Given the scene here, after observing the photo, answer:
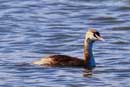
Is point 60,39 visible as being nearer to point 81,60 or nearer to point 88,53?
point 88,53

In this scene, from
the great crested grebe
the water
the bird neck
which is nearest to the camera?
the water

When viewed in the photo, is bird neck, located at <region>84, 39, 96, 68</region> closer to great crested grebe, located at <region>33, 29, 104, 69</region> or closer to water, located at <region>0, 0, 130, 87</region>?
great crested grebe, located at <region>33, 29, 104, 69</region>

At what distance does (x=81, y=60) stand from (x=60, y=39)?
109 inches

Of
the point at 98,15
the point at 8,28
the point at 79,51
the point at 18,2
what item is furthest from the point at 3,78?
the point at 18,2

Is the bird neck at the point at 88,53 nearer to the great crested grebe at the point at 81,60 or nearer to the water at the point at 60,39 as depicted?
the great crested grebe at the point at 81,60

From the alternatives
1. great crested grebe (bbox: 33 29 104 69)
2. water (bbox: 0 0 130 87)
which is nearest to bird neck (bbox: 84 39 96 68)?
great crested grebe (bbox: 33 29 104 69)

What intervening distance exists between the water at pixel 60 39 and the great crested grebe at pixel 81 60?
0.17 meters

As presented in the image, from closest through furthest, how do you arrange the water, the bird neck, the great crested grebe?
the water < the great crested grebe < the bird neck

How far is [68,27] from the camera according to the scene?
21.4 metres

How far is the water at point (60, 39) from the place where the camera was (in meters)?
15.9

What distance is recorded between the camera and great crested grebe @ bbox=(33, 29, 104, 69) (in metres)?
17.0

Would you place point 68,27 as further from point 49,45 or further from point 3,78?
point 3,78

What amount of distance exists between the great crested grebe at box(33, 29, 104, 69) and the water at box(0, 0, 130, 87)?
17 cm

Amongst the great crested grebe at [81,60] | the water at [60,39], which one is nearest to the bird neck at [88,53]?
the great crested grebe at [81,60]
